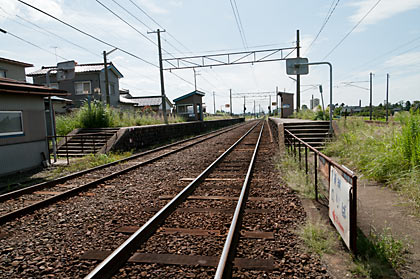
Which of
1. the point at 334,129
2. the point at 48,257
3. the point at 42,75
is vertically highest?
the point at 42,75

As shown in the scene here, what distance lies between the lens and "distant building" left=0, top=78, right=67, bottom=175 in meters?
8.73

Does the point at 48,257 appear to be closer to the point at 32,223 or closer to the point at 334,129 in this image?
the point at 32,223

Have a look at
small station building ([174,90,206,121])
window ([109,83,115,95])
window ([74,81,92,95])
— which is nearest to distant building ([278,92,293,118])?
small station building ([174,90,206,121])

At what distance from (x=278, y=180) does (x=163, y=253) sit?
420 centimetres

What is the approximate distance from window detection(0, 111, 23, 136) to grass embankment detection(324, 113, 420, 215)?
10.2 meters

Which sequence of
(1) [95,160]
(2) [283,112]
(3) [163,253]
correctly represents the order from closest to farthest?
(3) [163,253] → (1) [95,160] → (2) [283,112]

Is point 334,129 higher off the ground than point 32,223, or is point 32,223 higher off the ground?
point 334,129

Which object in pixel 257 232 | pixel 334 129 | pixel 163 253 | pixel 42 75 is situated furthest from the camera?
pixel 42 75

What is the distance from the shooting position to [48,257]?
3.44 metres

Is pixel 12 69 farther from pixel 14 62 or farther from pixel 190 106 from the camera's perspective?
pixel 190 106

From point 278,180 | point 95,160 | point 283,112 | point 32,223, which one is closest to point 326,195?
point 278,180

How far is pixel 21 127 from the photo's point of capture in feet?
31.1

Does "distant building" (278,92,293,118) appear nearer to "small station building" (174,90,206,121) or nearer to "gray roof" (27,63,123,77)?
"small station building" (174,90,206,121)

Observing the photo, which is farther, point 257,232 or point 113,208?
point 113,208
